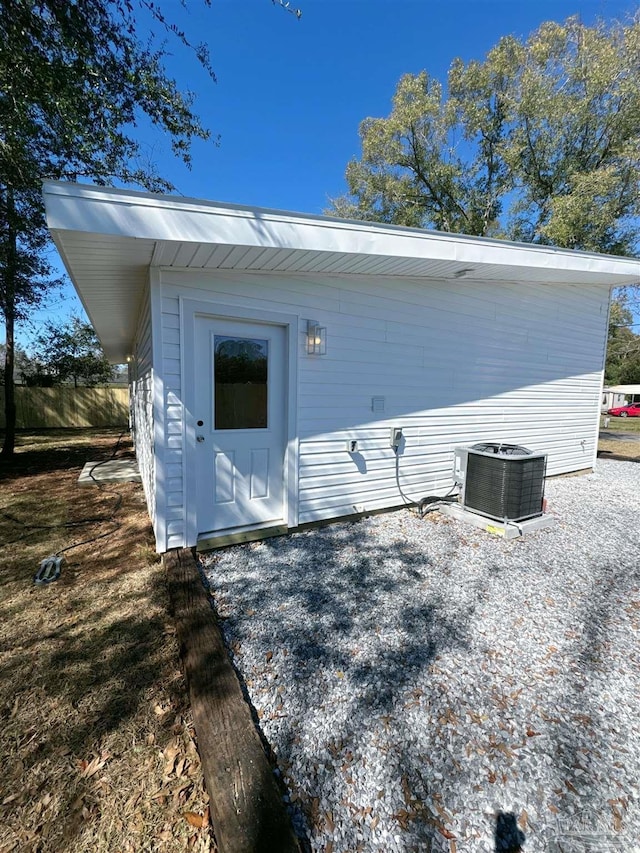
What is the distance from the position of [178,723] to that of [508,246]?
4955 millimetres

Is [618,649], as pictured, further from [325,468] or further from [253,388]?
[253,388]

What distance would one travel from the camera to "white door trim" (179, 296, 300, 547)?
10.5 feet

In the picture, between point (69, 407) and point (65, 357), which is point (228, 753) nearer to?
point (69, 407)

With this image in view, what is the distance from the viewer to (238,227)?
8.97 feet

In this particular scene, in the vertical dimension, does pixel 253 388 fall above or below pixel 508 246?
below

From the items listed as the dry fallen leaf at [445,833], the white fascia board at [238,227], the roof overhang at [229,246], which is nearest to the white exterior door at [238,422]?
the roof overhang at [229,246]

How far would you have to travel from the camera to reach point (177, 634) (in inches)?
90.5

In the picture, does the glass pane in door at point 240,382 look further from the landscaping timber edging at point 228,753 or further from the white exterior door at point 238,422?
the landscaping timber edging at point 228,753

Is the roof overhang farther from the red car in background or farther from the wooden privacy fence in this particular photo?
the red car in background

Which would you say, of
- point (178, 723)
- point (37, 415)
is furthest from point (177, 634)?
point (37, 415)

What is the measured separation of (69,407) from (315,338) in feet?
47.6

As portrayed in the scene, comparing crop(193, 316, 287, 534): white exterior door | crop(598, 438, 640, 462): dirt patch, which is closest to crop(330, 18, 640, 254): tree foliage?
crop(598, 438, 640, 462): dirt patch

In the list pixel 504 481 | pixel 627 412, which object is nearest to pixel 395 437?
pixel 504 481

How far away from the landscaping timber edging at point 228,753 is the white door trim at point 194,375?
112 cm
